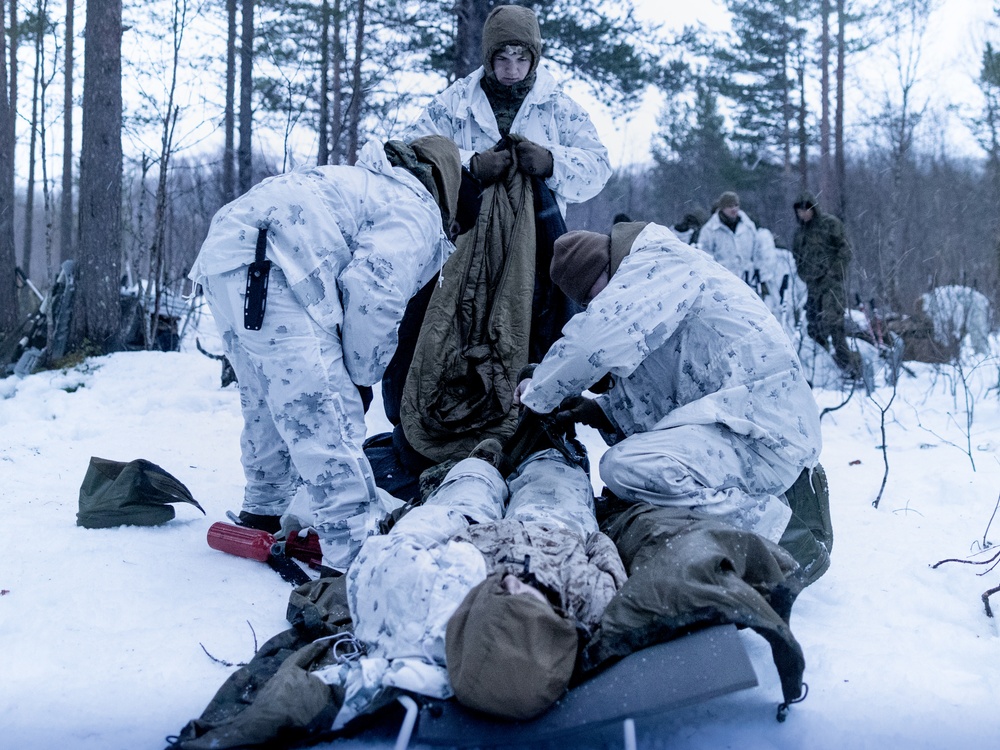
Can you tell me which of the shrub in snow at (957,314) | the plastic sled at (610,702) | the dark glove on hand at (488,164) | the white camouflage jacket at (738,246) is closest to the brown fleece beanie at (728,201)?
the white camouflage jacket at (738,246)

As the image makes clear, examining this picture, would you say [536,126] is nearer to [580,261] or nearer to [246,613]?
[580,261]

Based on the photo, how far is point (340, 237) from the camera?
265cm

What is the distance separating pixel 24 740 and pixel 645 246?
2.04 m

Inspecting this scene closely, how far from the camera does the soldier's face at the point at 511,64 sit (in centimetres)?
369

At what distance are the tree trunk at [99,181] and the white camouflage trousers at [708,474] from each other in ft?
17.3

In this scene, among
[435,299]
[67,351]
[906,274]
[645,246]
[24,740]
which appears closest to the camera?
[24,740]

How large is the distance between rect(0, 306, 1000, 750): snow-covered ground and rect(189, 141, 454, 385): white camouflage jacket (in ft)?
2.73

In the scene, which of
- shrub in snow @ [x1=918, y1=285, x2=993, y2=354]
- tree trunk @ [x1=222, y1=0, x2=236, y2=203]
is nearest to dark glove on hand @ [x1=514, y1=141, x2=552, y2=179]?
shrub in snow @ [x1=918, y1=285, x2=993, y2=354]

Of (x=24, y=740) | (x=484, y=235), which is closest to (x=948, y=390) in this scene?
(x=484, y=235)

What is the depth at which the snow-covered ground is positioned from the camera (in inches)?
67.3

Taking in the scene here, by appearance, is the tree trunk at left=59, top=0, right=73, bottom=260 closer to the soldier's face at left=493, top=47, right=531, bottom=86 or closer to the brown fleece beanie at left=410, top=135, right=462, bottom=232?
the soldier's face at left=493, top=47, right=531, bottom=86

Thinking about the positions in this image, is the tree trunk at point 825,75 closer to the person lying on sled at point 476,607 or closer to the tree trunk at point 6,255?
the tree trunk at point 6,255

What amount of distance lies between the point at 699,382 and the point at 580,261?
55cm

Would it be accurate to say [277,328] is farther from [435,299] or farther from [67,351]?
[67,351]
